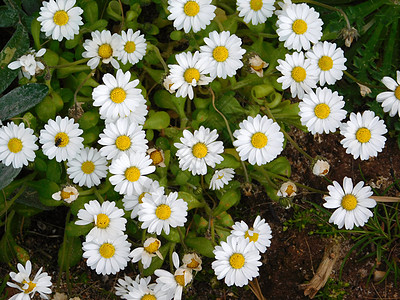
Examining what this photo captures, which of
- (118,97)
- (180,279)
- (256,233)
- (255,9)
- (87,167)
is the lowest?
(180,279)

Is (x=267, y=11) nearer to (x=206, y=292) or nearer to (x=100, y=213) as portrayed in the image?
(x=100, y=213)

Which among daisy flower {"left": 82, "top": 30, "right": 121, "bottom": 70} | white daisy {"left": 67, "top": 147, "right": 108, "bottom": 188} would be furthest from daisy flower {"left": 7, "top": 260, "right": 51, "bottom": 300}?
daisy flower {"left": 82, "top": 30, "right": 121, "bottom": 70}

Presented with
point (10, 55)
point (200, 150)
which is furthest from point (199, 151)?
point (10, 55)

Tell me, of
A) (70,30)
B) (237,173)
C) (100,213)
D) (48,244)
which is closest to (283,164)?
(237,173)

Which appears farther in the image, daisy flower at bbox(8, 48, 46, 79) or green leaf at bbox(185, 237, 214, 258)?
green leaf at bbox(185, 237, 214, 258)

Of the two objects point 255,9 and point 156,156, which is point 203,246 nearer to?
point 156,156

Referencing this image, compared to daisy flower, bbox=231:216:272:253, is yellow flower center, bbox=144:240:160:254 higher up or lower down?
lower down

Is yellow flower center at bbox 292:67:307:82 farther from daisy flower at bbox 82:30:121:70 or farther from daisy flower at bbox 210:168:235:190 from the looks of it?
daisy flower at bbox 82:30:121:70
